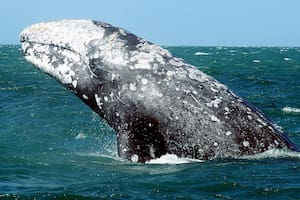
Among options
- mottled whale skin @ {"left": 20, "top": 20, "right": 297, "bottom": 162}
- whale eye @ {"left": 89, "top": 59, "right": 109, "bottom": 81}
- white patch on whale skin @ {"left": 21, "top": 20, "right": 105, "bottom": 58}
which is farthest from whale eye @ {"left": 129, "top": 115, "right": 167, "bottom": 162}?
white patch on whale skin @ {"left": 21, "top": 20, "right": 105, "bottom": 58}

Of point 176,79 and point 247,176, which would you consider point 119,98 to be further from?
point 247,176

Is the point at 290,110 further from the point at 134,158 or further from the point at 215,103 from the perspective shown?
the point at 134,158

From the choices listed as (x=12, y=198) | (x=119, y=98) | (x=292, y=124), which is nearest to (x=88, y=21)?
(x=119, y=98)

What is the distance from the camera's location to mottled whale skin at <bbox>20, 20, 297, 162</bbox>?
24.1 ft

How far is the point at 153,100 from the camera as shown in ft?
24.7

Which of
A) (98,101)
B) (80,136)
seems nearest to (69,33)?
(98,101)

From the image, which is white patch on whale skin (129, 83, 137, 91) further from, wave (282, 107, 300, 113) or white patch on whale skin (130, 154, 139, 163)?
wave (282, 107, 300, 113)

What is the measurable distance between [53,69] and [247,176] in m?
2.92

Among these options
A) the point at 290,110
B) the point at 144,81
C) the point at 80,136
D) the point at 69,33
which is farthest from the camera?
the point at 290,110

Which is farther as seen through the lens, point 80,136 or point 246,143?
point 80,136

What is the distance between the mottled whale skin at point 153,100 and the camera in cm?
735

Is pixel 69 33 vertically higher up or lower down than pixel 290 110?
higher up

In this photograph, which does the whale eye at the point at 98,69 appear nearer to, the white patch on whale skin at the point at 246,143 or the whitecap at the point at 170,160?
the whitecap at the point at 170,160

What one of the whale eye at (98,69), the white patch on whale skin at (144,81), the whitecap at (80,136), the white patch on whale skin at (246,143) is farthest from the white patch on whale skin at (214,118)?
the whitecap at (80,136)
